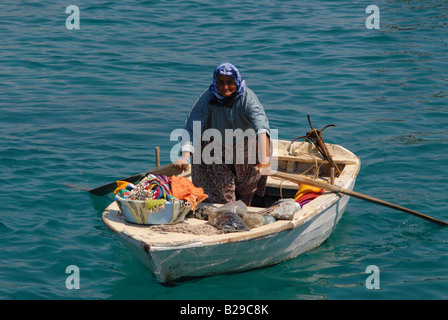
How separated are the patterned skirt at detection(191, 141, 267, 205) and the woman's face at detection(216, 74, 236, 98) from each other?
0.57m

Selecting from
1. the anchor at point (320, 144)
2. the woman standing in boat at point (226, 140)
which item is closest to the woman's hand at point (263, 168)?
the woman standing in boat at point (226, 140)

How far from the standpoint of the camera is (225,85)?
20.9 feet

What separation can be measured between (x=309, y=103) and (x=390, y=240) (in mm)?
4837

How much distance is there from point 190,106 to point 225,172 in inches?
195

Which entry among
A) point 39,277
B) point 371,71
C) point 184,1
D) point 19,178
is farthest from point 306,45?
point 39,277

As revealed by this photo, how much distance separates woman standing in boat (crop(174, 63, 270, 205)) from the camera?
6469 millimetres

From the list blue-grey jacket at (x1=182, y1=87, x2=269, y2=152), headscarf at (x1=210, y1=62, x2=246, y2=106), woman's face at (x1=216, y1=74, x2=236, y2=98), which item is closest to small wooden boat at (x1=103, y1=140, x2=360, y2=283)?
blue-grey jacket at (x1=182, y1=87, x2=269, y2=152)

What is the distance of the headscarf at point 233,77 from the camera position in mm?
6301

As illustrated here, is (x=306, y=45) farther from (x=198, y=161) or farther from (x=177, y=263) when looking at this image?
(x=177, y=263)

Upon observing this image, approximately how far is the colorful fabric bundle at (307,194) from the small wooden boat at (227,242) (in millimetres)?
97

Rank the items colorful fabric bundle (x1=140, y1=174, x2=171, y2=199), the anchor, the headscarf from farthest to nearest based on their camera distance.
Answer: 1. the anchor
2. the headscarf
3. colorful fabric bundle (x1=140, y1=174, x2=171, y2=199)

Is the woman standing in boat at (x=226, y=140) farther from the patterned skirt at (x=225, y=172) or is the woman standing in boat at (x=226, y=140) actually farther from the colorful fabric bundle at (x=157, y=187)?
the colorful fabric bundle at (x=157, y=187)

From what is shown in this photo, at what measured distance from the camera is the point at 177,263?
5.73 m

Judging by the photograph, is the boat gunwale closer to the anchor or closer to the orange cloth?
the orange cloth
